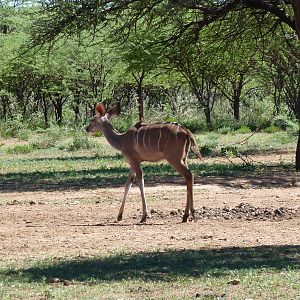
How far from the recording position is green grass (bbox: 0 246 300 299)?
23.4 ft

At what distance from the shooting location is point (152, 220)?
12.9 metres

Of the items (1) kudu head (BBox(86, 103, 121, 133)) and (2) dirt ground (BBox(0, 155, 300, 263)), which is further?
(1) kudu head (BBox(86, 103, 121, 133))

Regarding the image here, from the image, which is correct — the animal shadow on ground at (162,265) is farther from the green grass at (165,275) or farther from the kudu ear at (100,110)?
the kudu ear at (100,110)

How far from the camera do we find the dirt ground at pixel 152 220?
10555 mm

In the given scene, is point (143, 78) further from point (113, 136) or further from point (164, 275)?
point (164, 275)

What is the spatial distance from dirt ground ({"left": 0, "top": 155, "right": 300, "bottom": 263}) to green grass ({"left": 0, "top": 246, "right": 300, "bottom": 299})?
727 millimetres

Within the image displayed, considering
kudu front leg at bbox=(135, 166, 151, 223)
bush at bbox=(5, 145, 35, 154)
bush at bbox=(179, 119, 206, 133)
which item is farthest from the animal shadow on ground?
bush at bbox=(179, 119, 206, 133)

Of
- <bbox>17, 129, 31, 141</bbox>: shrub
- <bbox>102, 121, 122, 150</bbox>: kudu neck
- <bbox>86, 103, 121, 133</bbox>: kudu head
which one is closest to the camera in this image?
<bbox>102, 121, 122, 150</bbox>: kudu neck

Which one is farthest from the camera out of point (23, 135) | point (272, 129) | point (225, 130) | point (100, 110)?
point (23, 135)

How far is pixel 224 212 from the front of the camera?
43.5ft

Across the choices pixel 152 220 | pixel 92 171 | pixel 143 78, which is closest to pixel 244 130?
pixel 143 78

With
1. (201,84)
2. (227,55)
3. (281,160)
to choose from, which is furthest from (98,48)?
(281,160)

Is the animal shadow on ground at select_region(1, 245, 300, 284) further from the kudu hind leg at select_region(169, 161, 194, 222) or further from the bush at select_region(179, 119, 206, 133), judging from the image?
the bush at select_region(179, 119, 206, 133)

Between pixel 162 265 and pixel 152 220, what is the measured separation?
13.7 ft
